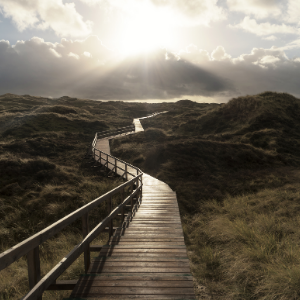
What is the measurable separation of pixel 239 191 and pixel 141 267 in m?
11.0

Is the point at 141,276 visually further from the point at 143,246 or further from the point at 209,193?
the point at 209,193

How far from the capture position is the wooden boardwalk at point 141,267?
3.30m

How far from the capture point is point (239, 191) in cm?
1376

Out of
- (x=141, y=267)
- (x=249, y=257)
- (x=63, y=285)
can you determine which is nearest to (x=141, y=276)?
(x=141, y=267)

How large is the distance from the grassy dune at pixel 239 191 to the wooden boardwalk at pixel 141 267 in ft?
2.64

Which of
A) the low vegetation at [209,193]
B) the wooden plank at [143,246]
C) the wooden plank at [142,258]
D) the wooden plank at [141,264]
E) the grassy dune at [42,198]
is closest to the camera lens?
the wooden plank at [141,264]

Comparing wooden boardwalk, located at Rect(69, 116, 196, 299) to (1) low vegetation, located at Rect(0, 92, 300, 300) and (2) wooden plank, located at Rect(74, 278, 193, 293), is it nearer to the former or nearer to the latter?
(2) wooden plank, located at Rect(74, 278, 193, 293)

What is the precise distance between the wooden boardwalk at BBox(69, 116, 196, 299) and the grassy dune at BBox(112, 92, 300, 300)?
0.80m

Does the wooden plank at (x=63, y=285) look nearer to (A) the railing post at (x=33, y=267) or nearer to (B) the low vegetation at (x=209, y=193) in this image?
(A) the railing post at (x=33, y=267)

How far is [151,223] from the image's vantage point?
7.18 m

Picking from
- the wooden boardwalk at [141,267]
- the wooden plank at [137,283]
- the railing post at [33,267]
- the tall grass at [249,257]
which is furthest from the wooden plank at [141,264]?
the railing post at [33,267]

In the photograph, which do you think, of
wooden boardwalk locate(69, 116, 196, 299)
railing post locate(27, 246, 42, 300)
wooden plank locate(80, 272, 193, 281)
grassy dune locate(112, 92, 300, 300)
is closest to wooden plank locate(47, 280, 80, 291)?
wooden boardwalk locate(69, 116, 196, 299)

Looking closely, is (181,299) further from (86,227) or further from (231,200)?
(231,200)

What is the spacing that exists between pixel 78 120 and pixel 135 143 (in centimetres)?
2304
